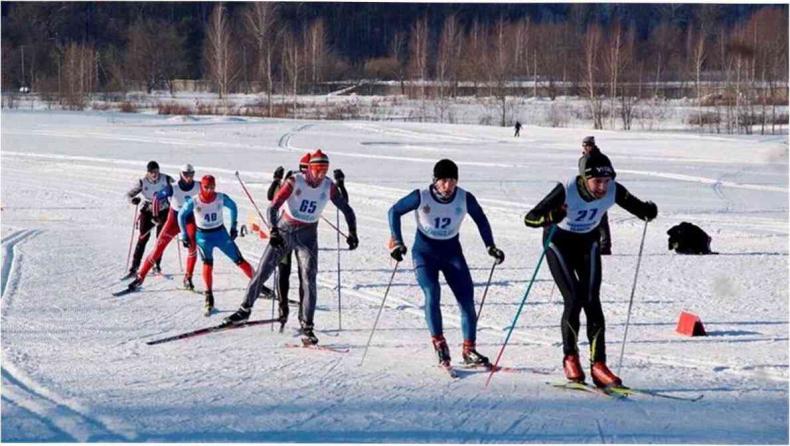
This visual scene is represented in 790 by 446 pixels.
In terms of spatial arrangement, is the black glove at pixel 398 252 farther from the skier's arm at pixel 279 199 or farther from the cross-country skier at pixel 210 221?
the cross-country skier at pixel 210 221

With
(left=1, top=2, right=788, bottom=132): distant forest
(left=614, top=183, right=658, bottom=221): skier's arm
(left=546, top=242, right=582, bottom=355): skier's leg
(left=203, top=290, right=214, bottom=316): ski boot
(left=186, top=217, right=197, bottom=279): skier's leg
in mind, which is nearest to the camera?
(left=546, top=242, right=582, bottom=355): skier's leg

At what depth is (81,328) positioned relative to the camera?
9.78 m

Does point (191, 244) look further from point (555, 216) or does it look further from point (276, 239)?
point (555, 216)

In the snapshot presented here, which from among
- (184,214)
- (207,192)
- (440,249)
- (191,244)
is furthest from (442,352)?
(191,244)

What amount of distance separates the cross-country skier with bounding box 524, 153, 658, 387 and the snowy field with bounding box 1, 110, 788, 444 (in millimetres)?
318

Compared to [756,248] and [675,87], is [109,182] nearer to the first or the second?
[756,248]

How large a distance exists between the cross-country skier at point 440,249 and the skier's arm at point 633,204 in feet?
3.20

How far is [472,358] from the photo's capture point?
26.0ft

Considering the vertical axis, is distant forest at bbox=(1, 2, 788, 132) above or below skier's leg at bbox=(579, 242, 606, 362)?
above

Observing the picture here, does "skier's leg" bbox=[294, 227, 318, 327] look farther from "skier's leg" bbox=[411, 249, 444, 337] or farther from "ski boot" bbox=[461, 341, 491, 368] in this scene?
"ski boot" bbox=[461, 341, 491, 368]

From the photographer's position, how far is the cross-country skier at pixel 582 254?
23.6 feet

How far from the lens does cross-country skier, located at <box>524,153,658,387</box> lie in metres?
7.20

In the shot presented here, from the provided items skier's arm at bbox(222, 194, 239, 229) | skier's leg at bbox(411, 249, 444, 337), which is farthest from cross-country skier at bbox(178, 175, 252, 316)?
skier's leg at bbox(411, 249, 444, 337)

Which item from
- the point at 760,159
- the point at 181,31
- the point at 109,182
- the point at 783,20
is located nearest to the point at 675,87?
the point at 783,20
